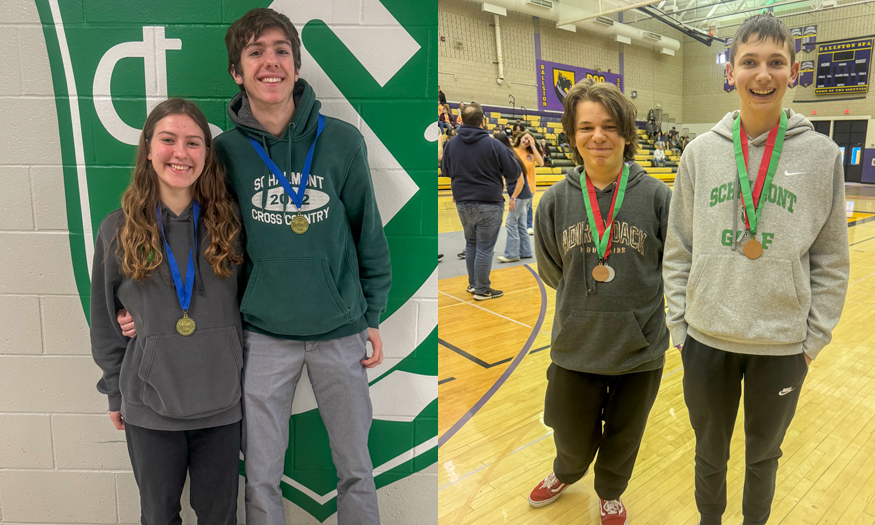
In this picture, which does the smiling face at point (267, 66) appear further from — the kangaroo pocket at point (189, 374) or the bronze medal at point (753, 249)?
the bronze medal at point (753, 249)

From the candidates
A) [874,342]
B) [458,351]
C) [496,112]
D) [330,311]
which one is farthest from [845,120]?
[330,311]

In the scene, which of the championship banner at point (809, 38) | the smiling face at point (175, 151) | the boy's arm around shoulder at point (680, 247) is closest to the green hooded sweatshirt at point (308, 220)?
the smiling face at point (175, 151)

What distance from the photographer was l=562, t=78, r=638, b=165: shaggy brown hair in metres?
1.56

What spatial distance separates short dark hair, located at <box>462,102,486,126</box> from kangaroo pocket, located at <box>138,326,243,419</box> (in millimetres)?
3076

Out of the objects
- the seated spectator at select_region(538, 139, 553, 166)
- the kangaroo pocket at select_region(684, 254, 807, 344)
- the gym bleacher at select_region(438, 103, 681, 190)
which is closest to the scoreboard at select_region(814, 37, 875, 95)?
the gym bleacher at select_region(438, 103, 681, 190)

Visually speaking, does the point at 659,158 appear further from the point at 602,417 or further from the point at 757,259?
the point at 757,259

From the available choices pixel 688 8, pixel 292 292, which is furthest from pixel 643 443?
pixel 688 8

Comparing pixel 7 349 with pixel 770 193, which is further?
pixel 7 349

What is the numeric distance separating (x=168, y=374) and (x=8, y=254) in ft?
2.72

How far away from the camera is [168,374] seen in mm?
1316

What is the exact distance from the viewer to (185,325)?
1.34 m

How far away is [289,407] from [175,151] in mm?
759

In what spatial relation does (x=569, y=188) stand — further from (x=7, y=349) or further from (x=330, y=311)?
(x=7, y=349)

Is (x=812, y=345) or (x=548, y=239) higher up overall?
(x=548, y=239)
